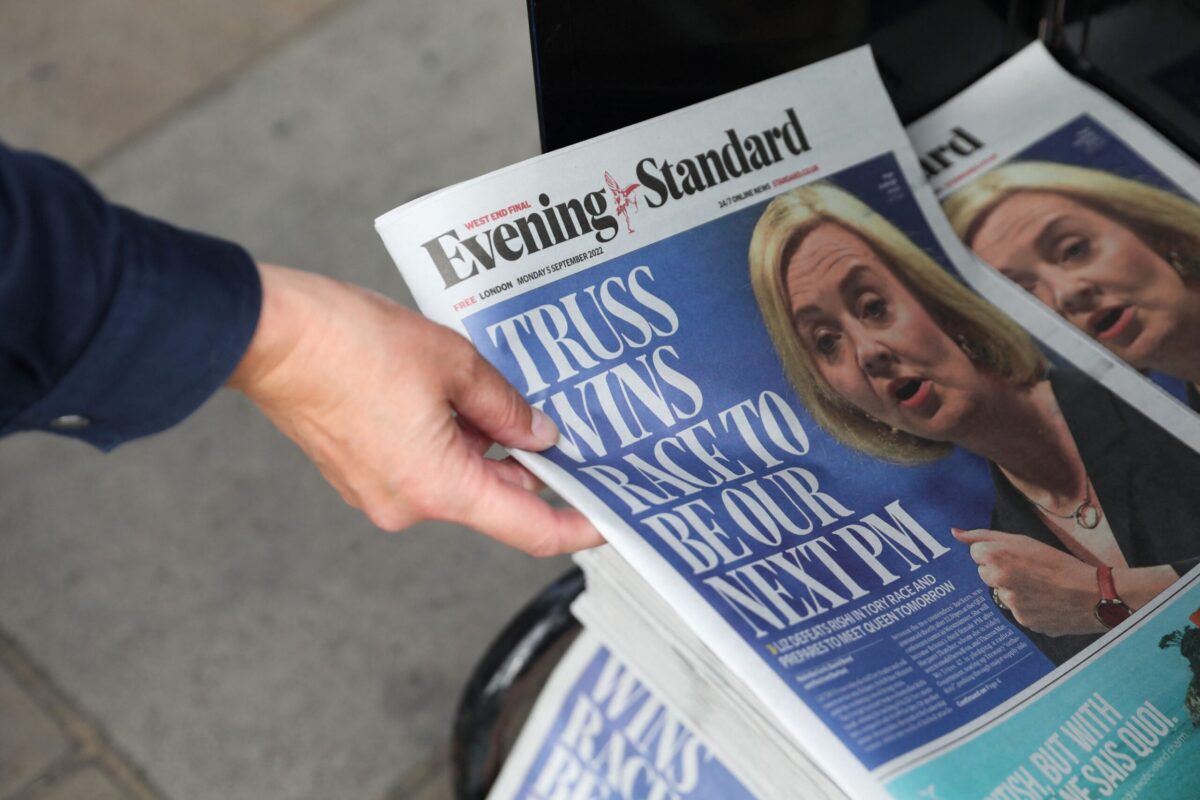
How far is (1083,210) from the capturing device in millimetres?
535

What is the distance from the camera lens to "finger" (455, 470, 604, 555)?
1.54 feet

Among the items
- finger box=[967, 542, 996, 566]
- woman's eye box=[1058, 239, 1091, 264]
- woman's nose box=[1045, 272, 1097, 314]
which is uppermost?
woman's eye box=[1058, 239, 1091, 264]

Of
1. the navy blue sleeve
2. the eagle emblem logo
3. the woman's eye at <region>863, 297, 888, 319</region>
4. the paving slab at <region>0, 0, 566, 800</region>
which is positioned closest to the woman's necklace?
the woman's eye at <region>863, 297, 888, 319</region>

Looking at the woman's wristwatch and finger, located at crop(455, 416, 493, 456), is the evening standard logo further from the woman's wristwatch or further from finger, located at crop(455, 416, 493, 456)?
the woman's wristwatch

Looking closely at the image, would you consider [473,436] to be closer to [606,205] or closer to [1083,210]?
[606,205]

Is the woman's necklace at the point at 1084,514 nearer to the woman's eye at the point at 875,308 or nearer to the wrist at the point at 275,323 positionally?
the woman's eye at the point at 875,308

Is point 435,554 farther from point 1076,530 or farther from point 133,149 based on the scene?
point 1076,530

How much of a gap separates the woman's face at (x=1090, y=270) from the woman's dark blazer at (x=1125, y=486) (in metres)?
0.03

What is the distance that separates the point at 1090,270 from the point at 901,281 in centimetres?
9

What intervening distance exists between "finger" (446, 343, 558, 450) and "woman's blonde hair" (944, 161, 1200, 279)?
23 cm

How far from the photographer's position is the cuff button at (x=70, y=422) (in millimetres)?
434

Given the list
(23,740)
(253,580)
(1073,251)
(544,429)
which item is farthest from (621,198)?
(23,740)

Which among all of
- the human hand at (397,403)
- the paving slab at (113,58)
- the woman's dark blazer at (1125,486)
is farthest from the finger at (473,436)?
the paving slab at (113,58)

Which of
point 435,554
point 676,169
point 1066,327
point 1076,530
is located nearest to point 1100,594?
point 1076,530
